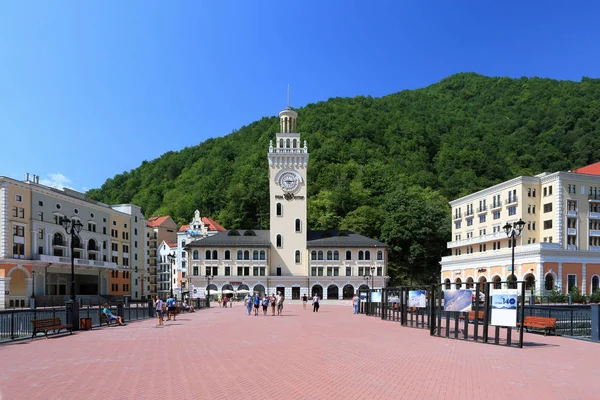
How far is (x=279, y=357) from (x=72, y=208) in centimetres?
6134

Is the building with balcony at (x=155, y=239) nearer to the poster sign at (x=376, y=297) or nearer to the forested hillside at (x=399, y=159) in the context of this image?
the forested hillside at (x=399, y=159)

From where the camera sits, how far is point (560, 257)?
2269 inches

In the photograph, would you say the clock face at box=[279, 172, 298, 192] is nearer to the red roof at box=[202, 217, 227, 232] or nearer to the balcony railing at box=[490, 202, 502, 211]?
the balcony railing at box=[490, 202, 502, 211]

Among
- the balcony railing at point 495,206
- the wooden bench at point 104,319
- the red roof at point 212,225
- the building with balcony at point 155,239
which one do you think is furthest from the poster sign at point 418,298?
the building with balcony at point 155,239

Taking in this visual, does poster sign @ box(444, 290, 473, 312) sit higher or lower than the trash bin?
higher

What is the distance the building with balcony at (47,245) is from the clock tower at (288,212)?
24558 millimetres

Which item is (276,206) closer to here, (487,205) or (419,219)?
(419,219)

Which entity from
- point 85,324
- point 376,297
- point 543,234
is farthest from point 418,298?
point 543,234

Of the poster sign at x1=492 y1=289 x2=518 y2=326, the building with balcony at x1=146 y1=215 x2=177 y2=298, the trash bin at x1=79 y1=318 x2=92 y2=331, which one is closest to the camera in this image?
the poster sign at x1=492 y1=289 x2=518 y2=326

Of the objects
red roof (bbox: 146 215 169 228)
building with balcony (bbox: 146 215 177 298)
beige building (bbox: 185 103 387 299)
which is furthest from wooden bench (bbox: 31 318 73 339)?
red roof (bbox: 146 215 169 228)

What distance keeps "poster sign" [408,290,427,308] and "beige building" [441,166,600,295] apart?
30.1 m

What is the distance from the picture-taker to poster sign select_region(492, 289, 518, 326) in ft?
62.4

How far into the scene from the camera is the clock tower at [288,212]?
80.9 meters

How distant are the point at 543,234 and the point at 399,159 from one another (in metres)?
52.8
